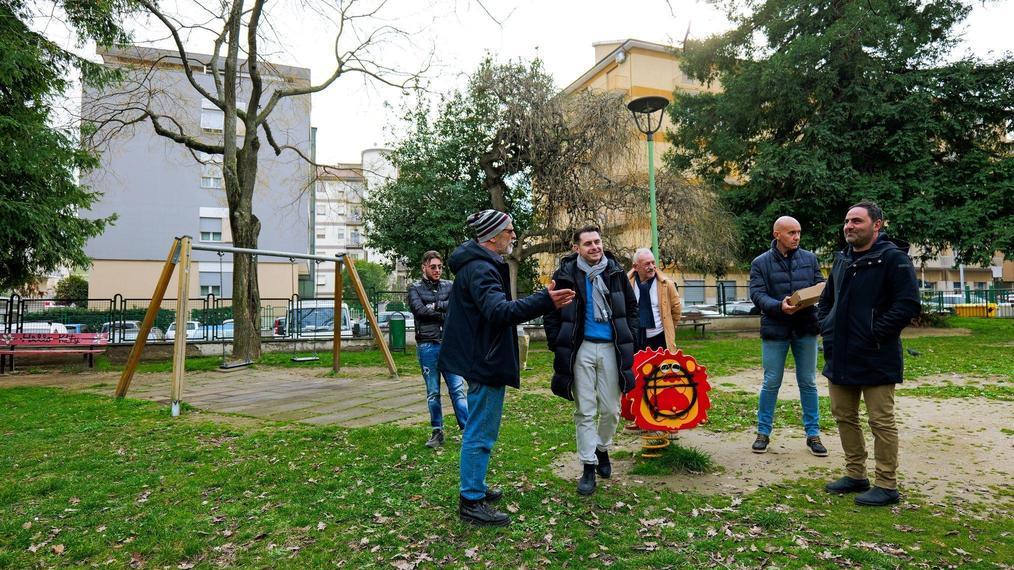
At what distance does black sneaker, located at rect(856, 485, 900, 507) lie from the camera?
3760mm

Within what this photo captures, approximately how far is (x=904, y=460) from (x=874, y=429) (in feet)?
4.27

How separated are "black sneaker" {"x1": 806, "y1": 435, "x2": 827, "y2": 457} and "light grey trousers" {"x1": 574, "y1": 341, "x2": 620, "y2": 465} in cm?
191

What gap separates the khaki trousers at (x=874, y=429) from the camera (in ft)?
12.5

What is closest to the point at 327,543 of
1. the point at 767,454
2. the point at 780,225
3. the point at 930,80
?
the point at 767,454

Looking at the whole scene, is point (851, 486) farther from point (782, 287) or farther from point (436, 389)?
point (436, 389)

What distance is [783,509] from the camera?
375 centimetres

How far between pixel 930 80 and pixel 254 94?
62.2 feet

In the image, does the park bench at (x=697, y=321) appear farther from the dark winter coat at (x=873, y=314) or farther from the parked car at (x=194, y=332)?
the dark winter coat at (x=873, y=314)

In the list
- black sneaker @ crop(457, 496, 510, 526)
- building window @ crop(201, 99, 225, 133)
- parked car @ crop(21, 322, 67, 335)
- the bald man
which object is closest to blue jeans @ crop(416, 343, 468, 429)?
black sneaker @ crop(457, 496, 510, 526)

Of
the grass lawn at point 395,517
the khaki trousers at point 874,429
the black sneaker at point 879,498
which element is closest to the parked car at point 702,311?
the grass lawn at point 395,517

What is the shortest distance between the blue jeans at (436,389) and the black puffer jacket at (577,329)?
5.38ft

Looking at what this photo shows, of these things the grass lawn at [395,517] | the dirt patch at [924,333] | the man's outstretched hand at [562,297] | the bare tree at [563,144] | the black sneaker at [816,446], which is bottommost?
the grass lawn at [395,517]

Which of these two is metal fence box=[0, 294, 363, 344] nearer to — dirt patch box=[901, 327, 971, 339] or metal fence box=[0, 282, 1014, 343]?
metal fence box=[0, 282, 1014, 343]

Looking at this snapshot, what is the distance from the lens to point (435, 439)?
562 cm
